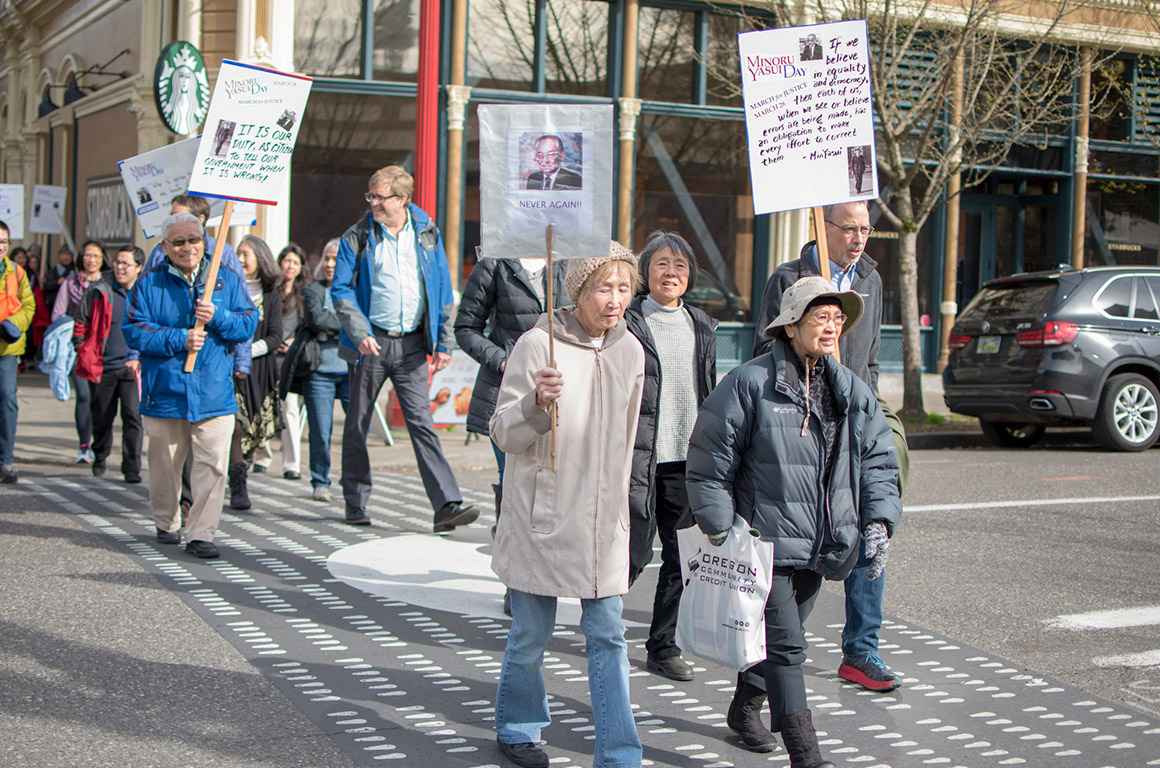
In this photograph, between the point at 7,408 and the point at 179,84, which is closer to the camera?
the point at 7,408

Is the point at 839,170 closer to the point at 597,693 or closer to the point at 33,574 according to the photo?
the point at 597,693

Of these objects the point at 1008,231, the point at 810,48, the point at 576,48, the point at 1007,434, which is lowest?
the point at 1007,434

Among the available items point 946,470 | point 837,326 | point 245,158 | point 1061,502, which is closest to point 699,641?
point 837,326

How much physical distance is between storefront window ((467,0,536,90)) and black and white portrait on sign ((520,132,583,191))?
1320 cm

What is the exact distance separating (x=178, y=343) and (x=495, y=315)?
1.80 meters

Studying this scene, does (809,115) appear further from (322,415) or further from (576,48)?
(576,48)

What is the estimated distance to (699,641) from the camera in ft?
16.5

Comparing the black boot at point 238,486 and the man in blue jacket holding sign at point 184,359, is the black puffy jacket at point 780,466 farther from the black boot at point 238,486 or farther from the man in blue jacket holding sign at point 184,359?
the black boot at point 238,486

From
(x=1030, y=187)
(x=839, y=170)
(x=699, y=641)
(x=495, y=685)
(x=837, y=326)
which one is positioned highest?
(x=1030, y=187)

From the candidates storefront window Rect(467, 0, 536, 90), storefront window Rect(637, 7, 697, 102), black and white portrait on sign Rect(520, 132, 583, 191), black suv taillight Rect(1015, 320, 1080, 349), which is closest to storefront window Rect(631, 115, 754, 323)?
storefront window Rect(637, 7, 697, 102)

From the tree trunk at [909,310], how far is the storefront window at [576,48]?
431cm

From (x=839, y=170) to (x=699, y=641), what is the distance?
248cm

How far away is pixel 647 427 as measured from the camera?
19.6ft

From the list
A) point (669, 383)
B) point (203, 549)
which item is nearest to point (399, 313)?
point (203, 549)
